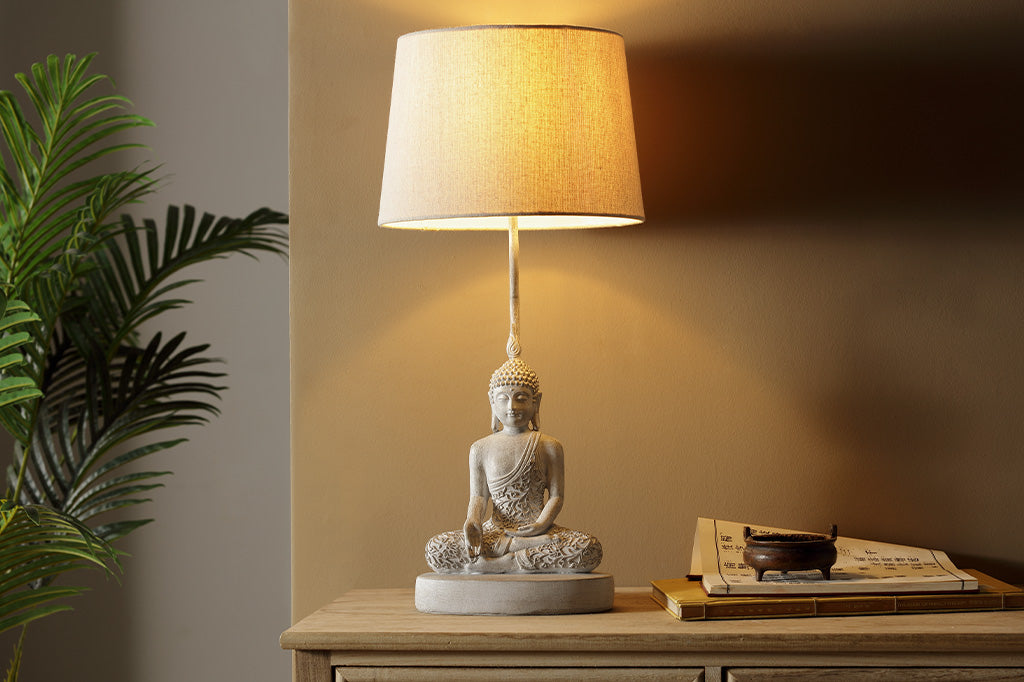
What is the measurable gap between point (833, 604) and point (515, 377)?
0.53m

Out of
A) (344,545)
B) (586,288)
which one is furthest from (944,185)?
(344,545)

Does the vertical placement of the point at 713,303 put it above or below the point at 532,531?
above

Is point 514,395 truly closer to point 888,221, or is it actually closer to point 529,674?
point 529,674

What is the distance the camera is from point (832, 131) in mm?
1788

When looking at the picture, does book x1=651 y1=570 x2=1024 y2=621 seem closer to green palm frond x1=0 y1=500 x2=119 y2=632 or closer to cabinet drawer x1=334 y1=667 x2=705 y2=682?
cabinet drawer x1=334 y1=667 x2=705 y2=682

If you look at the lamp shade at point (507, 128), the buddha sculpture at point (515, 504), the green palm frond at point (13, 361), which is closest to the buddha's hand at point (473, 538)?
the buddha sculpture at point (515, 504)

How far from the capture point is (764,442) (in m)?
1.79

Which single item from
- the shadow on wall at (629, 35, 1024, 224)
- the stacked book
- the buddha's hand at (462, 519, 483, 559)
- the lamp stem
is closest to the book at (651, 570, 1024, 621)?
the stacked book

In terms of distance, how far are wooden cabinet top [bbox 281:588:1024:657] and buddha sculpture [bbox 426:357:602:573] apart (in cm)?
8

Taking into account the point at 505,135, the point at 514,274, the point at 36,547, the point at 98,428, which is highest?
the point at 505,135

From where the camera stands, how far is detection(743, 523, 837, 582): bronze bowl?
1450mm

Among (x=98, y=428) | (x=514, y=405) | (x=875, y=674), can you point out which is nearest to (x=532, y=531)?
(x=514, y=405)

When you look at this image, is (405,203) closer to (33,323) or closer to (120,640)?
(33,323)

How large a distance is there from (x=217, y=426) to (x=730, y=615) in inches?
68.3
